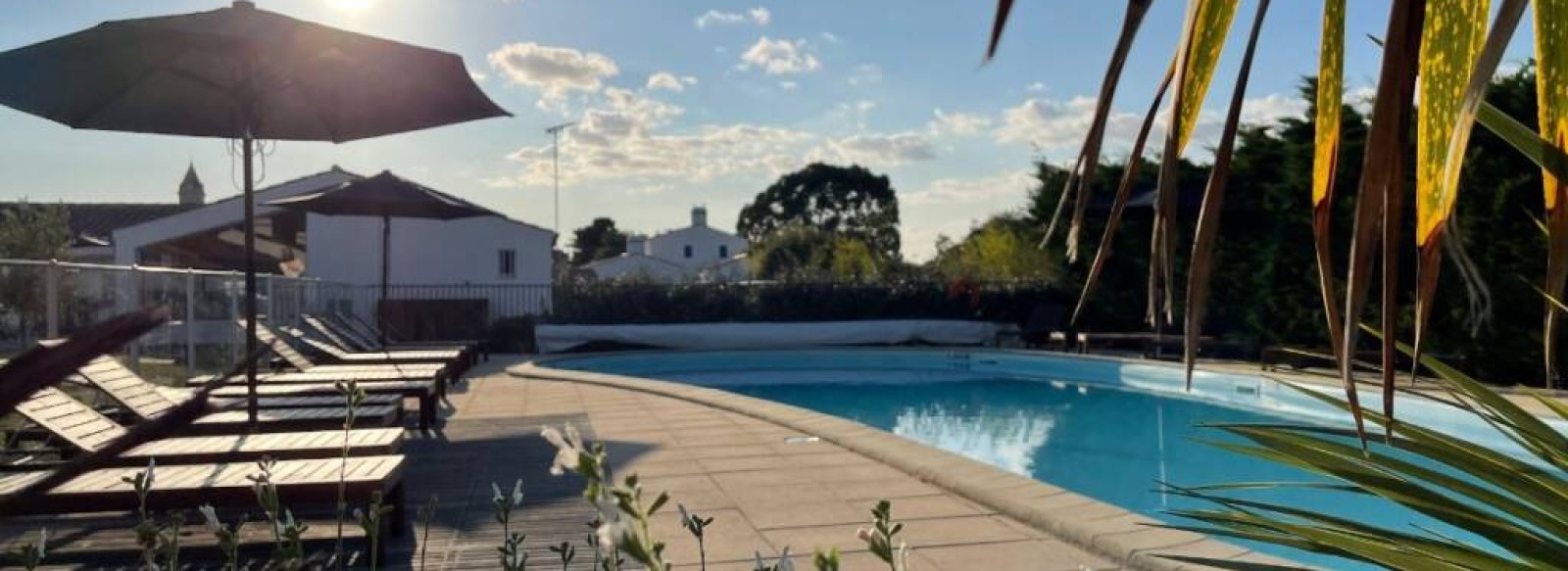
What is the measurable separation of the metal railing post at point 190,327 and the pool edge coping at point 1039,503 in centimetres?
475

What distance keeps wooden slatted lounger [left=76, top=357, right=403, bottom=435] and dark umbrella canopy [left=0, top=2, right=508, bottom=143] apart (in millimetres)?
1327

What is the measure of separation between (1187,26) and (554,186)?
129 ft

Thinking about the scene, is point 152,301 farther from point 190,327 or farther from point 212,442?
point 190,327

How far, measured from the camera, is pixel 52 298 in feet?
21.4

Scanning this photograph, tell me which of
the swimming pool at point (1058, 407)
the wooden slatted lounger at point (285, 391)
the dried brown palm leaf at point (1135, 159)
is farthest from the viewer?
the swimming pool at point (1058, 407)

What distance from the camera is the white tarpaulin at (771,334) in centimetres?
1720

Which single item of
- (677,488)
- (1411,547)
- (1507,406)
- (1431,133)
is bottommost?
(677,488)

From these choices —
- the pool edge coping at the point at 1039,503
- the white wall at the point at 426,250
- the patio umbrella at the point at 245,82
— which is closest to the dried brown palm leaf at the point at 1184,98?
the pool edge coping at the point at 1039,503

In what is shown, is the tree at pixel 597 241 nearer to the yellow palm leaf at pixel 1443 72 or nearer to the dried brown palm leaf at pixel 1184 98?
the dried brown palm leaf at pixel 1184 98

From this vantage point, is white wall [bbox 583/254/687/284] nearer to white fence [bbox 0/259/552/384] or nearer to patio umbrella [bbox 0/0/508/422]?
white fence [bbox 0/259/552/384]

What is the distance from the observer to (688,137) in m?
35.4

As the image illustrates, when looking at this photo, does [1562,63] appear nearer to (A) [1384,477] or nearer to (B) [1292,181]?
(A) [1384,477]

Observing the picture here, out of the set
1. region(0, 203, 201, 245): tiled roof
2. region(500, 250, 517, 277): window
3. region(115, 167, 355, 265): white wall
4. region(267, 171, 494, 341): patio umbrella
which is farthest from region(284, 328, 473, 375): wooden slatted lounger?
region(0, 203, 201, 245): tiled roof

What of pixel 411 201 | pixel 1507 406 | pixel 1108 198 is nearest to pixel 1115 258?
pixel 1108 198
